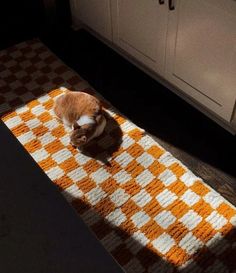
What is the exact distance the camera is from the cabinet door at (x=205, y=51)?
143cm

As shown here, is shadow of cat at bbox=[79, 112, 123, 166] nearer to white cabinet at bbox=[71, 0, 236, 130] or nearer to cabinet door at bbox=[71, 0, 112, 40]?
white cabinet at bbox=[71, 0, 236, 130]

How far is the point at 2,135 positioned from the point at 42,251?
1.06ft

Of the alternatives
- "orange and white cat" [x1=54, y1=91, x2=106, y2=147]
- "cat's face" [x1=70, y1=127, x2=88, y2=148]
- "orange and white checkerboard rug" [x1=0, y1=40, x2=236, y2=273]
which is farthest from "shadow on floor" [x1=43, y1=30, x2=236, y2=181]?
"cat's face" [x1=70, y1=127, x2=88, y2=148]

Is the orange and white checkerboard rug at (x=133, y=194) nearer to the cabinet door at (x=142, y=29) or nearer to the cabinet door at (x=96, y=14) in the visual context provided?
the cabinet door at (x=142, y=29)

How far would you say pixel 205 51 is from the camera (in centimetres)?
158

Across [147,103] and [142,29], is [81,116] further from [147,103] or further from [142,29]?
[142,29]

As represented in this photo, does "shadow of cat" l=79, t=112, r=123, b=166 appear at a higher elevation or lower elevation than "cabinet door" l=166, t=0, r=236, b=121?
lower

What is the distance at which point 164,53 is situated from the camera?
1.84 m

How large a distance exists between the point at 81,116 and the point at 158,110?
489mm

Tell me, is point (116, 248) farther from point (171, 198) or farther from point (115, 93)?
point (115, 93)

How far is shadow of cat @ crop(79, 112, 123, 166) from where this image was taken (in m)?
1.72

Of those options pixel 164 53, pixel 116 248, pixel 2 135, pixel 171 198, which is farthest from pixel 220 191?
pixel 2 135

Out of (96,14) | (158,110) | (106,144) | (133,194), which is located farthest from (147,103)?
(96,14)

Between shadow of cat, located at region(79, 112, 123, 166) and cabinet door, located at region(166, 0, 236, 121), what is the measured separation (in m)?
0.46
